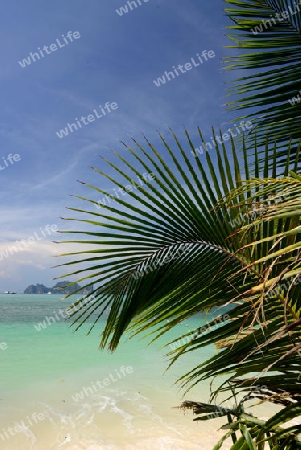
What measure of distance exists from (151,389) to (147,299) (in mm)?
11833

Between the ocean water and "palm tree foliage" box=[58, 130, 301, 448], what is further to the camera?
the ocean water

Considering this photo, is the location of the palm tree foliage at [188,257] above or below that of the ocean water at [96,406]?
above

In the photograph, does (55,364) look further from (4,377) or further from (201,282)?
(201,282)

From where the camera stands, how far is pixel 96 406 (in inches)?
400

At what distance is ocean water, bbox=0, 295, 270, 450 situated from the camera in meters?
7.58

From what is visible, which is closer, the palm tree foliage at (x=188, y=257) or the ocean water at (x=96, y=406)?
the palm tree foliage at (x=188, y=257)

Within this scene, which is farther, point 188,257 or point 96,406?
point 96,406

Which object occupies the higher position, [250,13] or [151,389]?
[250,13]

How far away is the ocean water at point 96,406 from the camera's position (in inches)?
298

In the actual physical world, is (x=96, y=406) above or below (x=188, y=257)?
below

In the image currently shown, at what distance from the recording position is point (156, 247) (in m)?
1.81

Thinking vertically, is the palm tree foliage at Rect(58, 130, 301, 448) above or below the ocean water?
above

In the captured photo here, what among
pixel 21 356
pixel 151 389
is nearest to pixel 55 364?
pixel 21 356

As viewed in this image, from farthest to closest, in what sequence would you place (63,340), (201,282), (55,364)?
(63,340), (55,364), (201,282)
